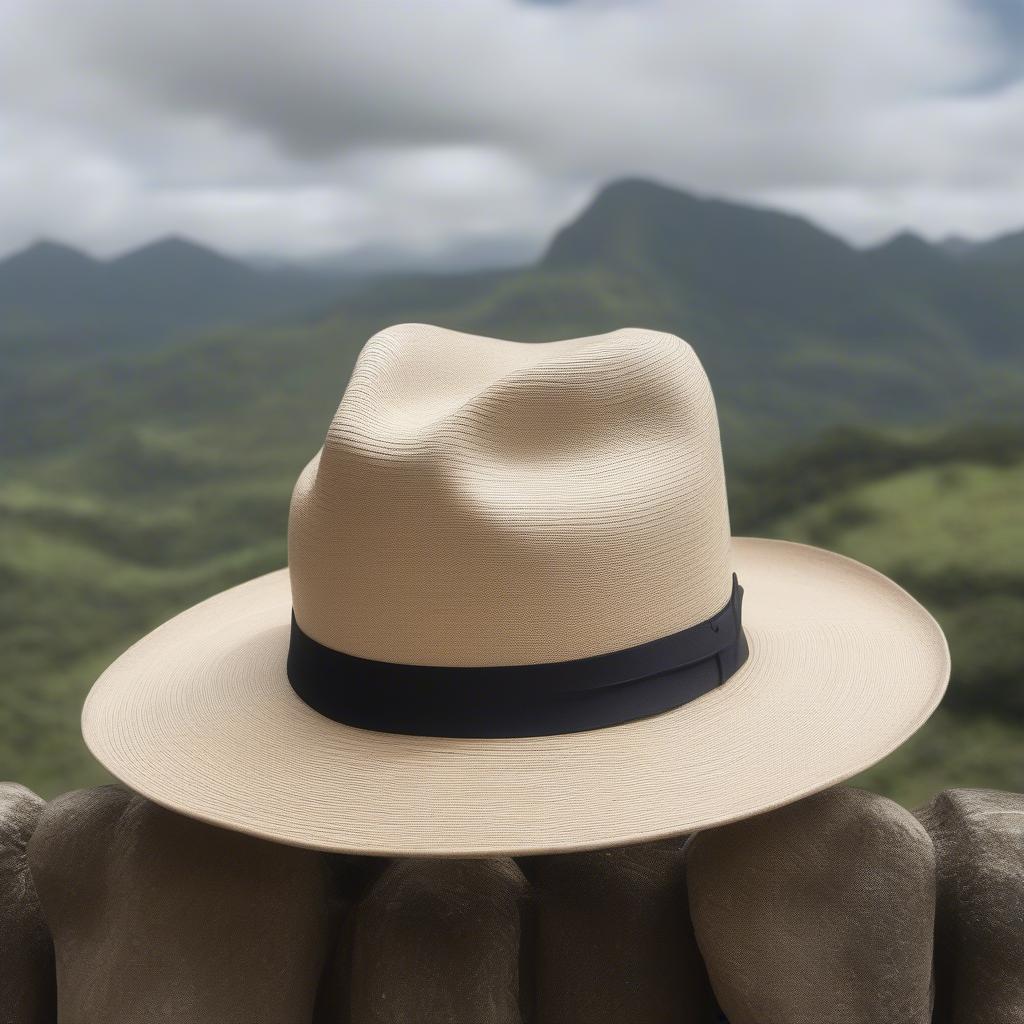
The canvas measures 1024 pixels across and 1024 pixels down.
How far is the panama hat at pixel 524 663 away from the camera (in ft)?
3.60

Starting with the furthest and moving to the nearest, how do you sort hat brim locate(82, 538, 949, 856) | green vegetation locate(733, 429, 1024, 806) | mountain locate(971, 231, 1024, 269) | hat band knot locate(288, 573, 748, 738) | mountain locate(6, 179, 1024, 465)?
1. mountain locate(6, 179, 1024, 465)
2. mountain locate(971, 231, 1024, 269)
3. green vegetation locate(733, 429, 1024, 806)
4. hat band knot locate(288, 573, 748, 738)
5. hat brim locate(82, 538, 949, 856)

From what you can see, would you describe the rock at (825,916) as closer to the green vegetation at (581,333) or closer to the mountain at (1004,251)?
the green vegetation at (581,333)

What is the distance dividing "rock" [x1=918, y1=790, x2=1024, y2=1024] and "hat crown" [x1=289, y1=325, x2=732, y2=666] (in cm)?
41

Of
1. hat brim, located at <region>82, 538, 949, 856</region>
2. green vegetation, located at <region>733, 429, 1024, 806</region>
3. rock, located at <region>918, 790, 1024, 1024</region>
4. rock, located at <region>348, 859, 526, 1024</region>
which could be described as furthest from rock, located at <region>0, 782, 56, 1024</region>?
green vegetation, located at <region>733, 429, 1024, 806</region>

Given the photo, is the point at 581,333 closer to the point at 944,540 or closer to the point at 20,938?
the point at 944,540

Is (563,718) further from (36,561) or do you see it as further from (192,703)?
(36,561)

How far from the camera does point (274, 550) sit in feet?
11.8

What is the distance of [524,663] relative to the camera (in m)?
1.17

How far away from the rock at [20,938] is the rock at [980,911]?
117 centimetres

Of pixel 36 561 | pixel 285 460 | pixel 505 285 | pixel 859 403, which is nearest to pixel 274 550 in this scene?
pixel 285 460

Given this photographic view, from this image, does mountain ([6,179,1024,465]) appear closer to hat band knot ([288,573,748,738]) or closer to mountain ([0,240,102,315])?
mountain ([0,240,102,315])

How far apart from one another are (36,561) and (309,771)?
2773mm

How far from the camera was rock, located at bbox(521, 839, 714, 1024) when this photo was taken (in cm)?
135

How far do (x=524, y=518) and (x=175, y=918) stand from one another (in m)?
0.64
